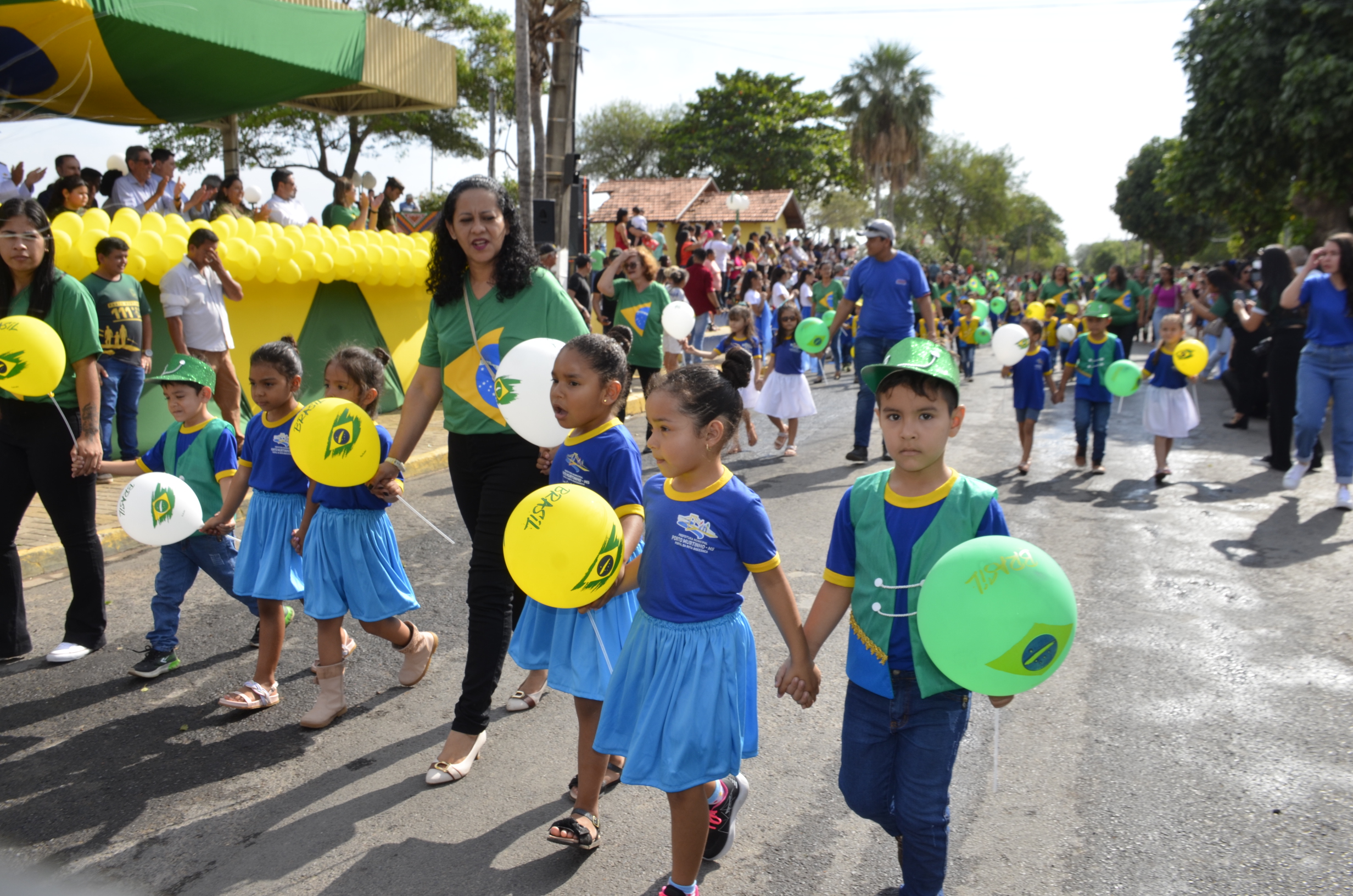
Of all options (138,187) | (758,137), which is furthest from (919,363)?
(758,137)

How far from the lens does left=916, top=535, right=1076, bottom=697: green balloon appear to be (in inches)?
82.7

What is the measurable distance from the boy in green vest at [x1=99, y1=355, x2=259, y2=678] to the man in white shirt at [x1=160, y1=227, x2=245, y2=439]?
399cm

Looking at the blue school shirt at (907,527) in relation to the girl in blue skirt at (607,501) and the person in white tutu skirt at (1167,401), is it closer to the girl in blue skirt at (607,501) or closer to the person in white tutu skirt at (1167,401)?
the girl in blue skirt at (607,501)

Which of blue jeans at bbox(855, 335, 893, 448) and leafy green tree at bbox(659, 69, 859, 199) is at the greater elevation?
leafy green tree at bbox(659, 69, 859, 199)

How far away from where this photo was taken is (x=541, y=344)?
10.6 ft

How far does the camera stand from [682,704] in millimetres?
2514

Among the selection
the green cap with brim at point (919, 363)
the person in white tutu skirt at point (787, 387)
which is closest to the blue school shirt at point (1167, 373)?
the person in white tutu skirt at point (787, 387)

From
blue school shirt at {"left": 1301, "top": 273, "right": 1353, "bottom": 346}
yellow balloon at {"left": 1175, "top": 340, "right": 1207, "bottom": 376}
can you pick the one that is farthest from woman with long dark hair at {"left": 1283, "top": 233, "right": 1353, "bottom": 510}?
yellow balloon at {"left": 1175, "top": 340, "right": 1207, "bottom": 376}

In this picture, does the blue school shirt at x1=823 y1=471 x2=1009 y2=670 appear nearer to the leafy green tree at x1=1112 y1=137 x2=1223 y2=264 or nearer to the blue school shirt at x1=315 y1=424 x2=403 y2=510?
the blue school shirt at x1=315 y1=424 x2=403 y2=510

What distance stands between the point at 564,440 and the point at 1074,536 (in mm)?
4763

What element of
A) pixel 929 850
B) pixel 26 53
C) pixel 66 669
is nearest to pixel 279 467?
pixel 66 669

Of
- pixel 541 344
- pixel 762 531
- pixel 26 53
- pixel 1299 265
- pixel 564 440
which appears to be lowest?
pixel 762 531

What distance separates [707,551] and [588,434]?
684mm

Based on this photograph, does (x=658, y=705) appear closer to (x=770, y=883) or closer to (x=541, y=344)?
(x=770, y=883)
